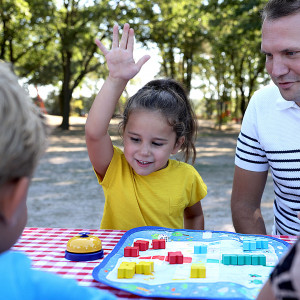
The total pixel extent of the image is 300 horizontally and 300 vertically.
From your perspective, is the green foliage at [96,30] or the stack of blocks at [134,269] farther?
the green foliage at [96,30]

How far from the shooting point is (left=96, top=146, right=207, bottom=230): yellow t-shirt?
2.21 meters

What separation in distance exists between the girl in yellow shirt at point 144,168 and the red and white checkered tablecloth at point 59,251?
0.41 metres

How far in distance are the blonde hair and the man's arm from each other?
169 centimetres

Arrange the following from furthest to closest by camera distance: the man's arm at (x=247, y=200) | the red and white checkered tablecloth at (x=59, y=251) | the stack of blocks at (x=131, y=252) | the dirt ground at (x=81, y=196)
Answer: the dirt ground at (x=81, y=196)
the man's arm at (x=247, y=200)
the stack of blocks at (x=131, y=252)
the red and white checkered tablecloth at (x=59, y=251)

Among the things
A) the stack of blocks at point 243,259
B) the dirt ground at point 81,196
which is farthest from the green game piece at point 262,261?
the dirt ground at point 81,196

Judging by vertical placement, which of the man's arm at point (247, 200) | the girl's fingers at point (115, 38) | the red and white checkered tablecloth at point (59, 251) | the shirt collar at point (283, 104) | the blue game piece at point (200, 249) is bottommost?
the man's arm at point (247, 200)

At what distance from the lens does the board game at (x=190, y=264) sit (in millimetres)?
1139

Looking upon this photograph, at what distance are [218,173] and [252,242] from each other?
7.06 m

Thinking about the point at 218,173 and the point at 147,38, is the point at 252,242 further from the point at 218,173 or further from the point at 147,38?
the point at 147,38

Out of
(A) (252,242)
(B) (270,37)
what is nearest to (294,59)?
(B) (270,37)

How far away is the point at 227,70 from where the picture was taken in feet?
104

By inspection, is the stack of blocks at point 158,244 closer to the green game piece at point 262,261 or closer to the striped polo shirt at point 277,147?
the green game piece at point 262,261

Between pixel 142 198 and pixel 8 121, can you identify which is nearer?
pixel 8 121

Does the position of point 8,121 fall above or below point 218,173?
above
